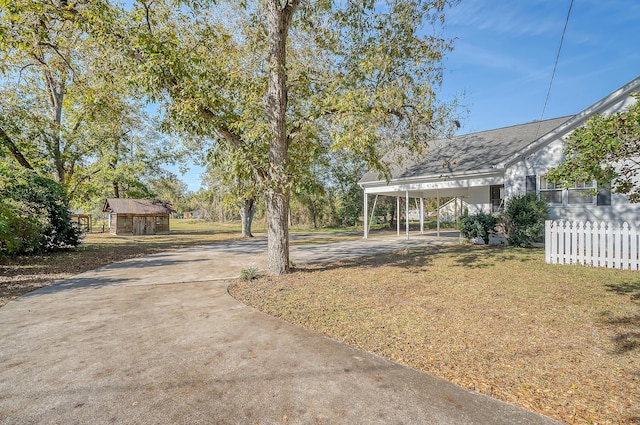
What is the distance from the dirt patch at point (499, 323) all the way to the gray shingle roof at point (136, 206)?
2313cm

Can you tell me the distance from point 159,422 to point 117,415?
0.38 meters

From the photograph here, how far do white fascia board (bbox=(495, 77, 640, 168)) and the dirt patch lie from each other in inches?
207

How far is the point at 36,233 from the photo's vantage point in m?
10.2

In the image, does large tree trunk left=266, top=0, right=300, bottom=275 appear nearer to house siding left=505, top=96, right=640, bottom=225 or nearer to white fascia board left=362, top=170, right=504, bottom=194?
house siding left=505, top=96, right=640, bottom=225

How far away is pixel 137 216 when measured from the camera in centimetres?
2594

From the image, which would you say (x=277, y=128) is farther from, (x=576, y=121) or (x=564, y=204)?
(x=564, y=204)

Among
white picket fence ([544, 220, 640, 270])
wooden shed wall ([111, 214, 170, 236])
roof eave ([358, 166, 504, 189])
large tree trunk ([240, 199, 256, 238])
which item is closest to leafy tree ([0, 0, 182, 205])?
wooden shed wall ([111, 214, 170, 236])

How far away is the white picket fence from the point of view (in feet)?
24.6

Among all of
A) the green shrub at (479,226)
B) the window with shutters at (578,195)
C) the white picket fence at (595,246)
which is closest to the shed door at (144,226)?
the green shrub at (479,226)

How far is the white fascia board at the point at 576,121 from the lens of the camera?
30.6 feet

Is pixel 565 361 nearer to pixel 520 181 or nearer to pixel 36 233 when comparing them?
pixel 520 181

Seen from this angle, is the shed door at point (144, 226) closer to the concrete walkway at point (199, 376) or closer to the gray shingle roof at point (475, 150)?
the gray shingle roof at point (475, 150)

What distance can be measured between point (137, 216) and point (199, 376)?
27.0m

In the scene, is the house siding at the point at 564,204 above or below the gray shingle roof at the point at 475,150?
below
